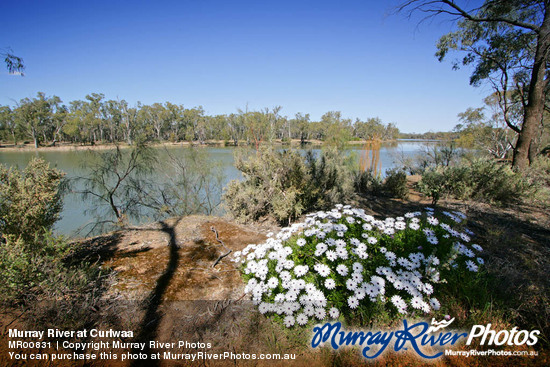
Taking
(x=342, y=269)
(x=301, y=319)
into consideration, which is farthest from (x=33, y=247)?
(x=342, y=269)

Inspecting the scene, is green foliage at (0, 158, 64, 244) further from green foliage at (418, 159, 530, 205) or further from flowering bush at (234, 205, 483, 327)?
green foliage at (418, 159, 530, 205)

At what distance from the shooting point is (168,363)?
1.81 m

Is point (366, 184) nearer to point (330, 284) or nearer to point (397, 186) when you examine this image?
point (397, 186)

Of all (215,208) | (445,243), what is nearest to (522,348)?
(445,243)

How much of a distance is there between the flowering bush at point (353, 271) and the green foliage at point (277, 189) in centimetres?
286

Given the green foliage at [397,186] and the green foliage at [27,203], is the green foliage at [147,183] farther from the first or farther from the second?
the green foliage at [397,186]

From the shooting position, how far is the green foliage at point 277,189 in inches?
215

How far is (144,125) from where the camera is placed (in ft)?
91.7

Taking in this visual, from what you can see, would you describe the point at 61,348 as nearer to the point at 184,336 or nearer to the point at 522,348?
the point at 184,336

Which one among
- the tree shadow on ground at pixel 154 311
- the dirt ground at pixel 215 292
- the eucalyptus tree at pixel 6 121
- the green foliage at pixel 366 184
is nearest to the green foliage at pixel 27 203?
the dirt ground at pixel 215 292

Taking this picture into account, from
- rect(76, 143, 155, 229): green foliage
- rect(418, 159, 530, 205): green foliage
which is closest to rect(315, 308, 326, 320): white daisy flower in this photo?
rect(418, 159, 530, 205): green foliage

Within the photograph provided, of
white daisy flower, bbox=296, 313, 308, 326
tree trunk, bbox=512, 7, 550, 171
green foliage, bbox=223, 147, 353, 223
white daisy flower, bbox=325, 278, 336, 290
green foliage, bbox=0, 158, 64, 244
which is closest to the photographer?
white daisy flower, bbox=296, 313, 308, 326

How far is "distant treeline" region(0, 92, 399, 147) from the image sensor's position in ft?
24.2

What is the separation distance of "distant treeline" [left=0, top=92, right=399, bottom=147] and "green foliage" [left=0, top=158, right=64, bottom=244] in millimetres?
4205
